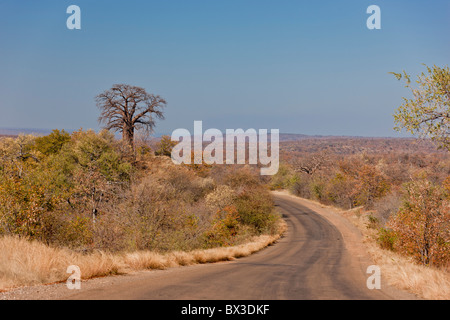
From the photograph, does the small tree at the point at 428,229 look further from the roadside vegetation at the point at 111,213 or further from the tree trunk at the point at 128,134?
the tree trunk at the point at 128,134

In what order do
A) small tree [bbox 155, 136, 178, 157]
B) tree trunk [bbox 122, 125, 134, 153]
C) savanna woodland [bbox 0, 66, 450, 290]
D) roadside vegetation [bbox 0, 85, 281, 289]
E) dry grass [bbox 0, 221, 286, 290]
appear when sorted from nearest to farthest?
dry grass [bbox 0, 221, 286, 290] < roadside vegetation [bbox 0, 85, 281, 289] < savanna woodland [bbox 0, 66, 450, 290] < tree trunk [bbox 122, 125, 134, 153] < small tree [bbox 155, 136, 178, 157]

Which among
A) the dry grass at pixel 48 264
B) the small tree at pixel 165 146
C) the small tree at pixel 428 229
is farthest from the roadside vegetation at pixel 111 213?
the small tree at pixel 165 146

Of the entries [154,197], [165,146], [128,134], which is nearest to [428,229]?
[154,197]

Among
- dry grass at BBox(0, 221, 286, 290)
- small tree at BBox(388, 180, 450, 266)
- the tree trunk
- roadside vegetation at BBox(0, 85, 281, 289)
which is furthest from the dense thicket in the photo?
small tree at BBox(388, 180, 450, 266)

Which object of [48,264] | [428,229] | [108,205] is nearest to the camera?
[48,264]

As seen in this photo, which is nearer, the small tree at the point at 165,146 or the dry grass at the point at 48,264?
the dry grass at the point at 48,264

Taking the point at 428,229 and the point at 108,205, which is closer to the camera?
the point at 428,229

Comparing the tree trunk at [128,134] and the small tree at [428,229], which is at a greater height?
the tree trunk at [128,134]

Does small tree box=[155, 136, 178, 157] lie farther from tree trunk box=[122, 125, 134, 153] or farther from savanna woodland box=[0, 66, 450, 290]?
tree trunk box=[122, 125, 134, 153]

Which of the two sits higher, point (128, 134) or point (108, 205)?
point (128, 134)

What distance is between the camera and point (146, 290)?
21.9 feet

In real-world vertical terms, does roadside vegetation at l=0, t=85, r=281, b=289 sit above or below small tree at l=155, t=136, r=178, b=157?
below

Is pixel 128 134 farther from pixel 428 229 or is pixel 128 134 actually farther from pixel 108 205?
pixel 428 229

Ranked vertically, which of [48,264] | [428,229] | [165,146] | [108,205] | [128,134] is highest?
[128,134]
